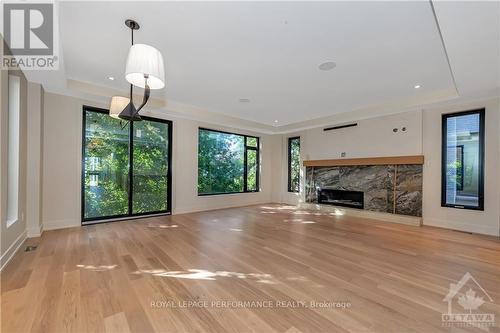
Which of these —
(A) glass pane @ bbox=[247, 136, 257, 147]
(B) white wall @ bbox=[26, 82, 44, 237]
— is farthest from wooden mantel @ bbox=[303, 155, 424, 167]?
(B) white wall @ bbox=[26, 82, 44, 237]

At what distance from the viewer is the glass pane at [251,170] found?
8090 millimetres

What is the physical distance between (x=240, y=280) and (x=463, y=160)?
5336 millimetres

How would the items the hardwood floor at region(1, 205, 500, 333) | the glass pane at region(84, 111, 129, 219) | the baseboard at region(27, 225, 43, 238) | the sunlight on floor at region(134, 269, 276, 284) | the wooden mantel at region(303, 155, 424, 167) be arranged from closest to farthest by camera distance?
the hardwood floor at region(1, 205, 500, 333)
the sunlight on floor at region(134, 269, 276, 284)
the baseboard at region(27, 225, 43, 238)
the glass pane at region(84, 111, 129, 219)
the wooden mantel at region(303, 155, 424, 167)

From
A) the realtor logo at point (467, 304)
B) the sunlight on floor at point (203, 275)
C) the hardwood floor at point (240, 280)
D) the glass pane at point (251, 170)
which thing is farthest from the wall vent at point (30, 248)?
the glass pane at point (251, 170)

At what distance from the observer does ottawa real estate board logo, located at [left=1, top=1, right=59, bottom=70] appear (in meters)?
2.12

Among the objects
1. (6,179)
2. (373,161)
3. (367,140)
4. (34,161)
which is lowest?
(6,179)

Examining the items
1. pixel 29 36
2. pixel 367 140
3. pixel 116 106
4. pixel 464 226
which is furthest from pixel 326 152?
pixel 29 36

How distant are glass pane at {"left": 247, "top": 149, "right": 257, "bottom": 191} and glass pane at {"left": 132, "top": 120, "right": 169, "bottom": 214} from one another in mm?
3069

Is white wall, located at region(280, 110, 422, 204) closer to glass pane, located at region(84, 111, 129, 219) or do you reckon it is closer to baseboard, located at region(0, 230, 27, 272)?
glass pane, located at region(84, 111, 129, 219)

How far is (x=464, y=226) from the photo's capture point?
15.1ft

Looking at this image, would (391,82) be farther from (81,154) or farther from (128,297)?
(81,154)

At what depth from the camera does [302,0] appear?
2.15 m

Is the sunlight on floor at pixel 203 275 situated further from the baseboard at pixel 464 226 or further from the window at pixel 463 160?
the window at pixel 463 160

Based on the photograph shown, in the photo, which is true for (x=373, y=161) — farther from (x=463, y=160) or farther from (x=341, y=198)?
(x=463, y=160)
